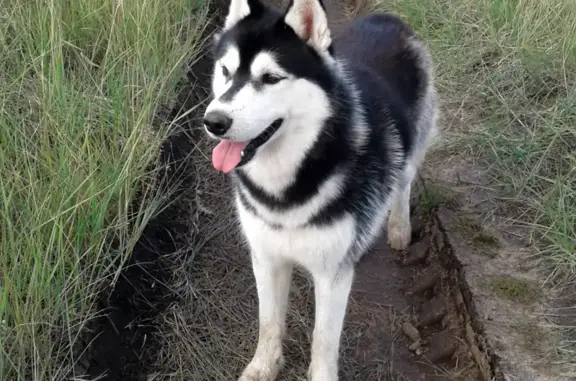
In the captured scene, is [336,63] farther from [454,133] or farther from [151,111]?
[454,133]

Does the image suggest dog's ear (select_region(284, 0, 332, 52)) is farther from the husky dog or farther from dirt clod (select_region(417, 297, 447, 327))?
dirt clod (select_region(417, 297, 447, 327))

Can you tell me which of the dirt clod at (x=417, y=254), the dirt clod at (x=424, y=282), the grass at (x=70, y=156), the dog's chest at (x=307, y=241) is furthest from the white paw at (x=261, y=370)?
the dirt clod at (x=417, y=254)

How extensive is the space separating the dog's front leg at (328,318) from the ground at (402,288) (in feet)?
0.53

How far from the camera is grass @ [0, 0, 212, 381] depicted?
6.73ft

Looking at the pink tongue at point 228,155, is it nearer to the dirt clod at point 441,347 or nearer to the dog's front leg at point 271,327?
the dog's front leg at point 271,327

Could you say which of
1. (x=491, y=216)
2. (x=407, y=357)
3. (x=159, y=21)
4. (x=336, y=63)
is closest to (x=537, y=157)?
(x=491, y=216)

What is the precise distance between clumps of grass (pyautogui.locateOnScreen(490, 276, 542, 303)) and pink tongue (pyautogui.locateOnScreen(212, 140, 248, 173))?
131 cm

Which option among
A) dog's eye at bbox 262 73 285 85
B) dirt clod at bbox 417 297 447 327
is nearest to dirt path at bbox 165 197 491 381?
dirt clod at bbox 417 297 447 327

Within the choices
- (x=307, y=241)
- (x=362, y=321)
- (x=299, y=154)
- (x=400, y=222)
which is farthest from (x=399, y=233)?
(x=299, y=154)

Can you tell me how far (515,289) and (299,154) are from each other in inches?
46.5

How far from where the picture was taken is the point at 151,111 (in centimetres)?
302

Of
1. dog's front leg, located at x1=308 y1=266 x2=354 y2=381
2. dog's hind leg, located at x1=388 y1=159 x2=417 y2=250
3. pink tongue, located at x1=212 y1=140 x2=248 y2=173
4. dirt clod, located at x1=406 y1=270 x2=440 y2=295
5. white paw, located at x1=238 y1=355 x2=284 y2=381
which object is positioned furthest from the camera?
dog's hind leg, located at x1=388 y1=159 x2=417 y2=250

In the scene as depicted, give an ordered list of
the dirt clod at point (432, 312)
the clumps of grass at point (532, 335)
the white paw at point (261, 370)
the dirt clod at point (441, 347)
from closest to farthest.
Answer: the clumps of grass at point (532, 335), the white paw at point (261, 370), the dirt clod at point (441, 347), the dirt clod at point (432, 312)

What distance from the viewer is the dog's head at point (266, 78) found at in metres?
1.92
